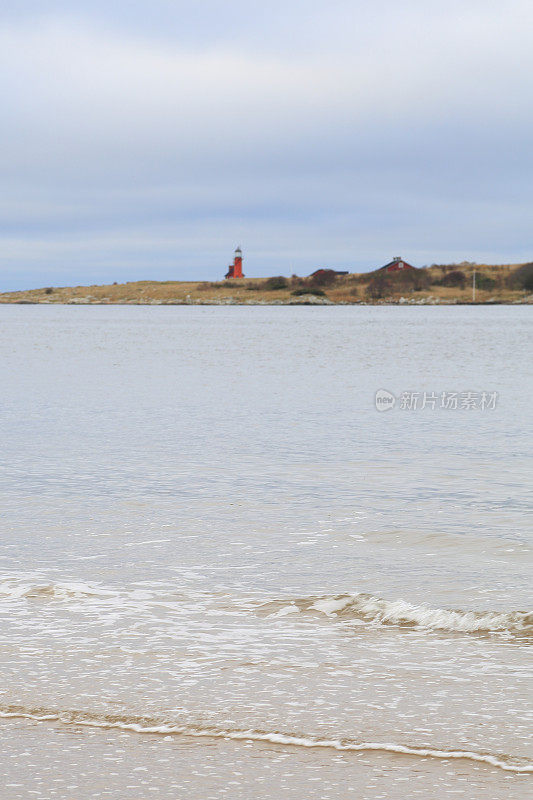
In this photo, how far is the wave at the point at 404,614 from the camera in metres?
6.86

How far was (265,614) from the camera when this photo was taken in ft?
23.6

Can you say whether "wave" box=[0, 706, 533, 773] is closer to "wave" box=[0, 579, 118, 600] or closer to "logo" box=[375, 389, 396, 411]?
"wave" box=[0, 579, 118, 600]

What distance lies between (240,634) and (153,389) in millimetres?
21912

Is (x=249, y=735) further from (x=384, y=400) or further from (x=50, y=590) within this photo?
(x=384, y=400)

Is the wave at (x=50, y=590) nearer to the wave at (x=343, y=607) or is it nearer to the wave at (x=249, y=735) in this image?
the wave at (x=343, y=607)

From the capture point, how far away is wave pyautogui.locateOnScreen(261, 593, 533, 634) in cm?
686

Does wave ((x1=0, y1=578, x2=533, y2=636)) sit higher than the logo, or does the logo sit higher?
the logo

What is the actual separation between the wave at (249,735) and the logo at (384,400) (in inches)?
711

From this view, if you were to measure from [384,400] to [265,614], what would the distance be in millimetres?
18176

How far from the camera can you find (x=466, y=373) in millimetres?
36344

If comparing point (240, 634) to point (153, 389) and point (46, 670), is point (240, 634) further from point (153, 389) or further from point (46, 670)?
point (153, 389)

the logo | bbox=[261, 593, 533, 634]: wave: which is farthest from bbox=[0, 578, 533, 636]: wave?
the logo

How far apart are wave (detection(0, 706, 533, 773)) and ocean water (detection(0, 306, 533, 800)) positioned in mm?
15

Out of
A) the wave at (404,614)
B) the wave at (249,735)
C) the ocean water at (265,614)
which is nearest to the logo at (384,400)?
the ocean water at (265,614)
